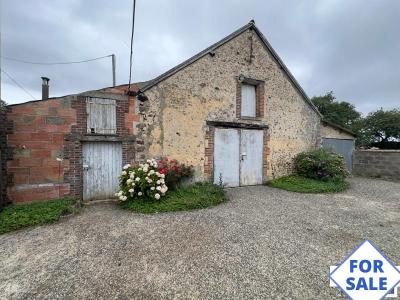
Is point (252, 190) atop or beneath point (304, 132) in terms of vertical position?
beneath

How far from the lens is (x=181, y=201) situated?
536cm

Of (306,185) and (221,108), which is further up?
(221,108)

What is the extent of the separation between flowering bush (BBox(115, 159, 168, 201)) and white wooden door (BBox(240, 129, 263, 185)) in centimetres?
373

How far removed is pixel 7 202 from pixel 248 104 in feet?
27.2

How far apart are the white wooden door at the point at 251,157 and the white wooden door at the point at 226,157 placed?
28 centimetres

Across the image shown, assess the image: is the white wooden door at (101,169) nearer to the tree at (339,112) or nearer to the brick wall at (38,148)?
the brick wall at (38,148)

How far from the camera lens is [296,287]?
238 centimetres

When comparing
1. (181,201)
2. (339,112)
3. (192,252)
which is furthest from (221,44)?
(339,112)

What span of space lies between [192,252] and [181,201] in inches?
89.4

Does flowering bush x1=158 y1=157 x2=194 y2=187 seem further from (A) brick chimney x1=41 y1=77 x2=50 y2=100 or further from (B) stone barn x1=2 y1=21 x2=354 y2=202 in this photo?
(A) brick chimney x1=41 y1=77 x2=50 y2=100

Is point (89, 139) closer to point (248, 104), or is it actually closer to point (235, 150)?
point (235, 150)

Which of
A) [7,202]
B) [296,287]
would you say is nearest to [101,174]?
[7,202]

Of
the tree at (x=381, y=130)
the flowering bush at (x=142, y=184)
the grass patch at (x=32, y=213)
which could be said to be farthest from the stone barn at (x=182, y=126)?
the tree at (x=381, y=130)

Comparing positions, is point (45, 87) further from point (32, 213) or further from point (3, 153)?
point (32, 213)
